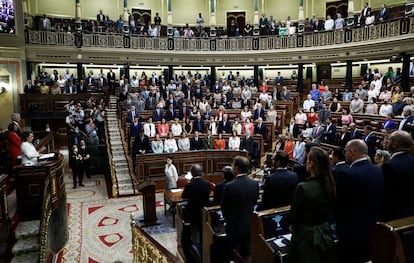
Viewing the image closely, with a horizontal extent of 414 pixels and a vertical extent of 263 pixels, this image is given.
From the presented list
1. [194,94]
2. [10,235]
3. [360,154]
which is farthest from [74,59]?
[360,154]

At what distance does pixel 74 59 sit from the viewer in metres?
17.7

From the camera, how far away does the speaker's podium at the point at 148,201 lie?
24.2ft

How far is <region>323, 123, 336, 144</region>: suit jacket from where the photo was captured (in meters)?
9.80

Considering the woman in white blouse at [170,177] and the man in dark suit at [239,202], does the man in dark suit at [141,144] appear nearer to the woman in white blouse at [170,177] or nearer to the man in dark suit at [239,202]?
the woman in white blouse at [170,177]

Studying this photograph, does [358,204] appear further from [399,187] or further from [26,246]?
[26,246]

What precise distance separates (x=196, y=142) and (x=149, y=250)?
788 centimetres

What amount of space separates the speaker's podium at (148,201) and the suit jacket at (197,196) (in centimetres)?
276

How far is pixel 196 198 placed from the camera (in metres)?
4.73

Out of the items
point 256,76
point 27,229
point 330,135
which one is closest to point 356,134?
point 330,135

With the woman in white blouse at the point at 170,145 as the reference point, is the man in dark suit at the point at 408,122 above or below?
above

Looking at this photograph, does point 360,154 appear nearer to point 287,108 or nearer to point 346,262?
point 346,262

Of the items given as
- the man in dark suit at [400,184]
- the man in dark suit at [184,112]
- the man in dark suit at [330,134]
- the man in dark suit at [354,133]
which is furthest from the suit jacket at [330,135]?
the man in dark suit at [400,184]

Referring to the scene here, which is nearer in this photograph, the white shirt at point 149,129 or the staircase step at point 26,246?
the staircase step at point 26,246

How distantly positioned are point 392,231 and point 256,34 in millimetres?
18795
